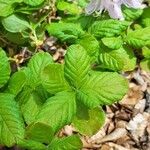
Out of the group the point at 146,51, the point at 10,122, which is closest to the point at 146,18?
the point at 146,51

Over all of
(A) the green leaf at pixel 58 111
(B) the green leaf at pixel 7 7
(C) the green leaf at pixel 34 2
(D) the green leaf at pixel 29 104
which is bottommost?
(D) the green leaf at pixel 29 104

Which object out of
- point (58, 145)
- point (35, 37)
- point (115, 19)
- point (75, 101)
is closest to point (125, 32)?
point (115, 19)

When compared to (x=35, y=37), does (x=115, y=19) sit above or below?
above

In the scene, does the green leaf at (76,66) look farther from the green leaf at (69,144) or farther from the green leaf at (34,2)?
the green leaf at (34,2)

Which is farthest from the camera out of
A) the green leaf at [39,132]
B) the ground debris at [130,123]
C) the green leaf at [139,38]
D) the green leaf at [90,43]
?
the ground debris at [130,123]

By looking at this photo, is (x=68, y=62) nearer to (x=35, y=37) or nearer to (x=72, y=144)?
(x=72, y=144)

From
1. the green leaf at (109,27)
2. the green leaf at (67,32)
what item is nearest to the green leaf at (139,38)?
the green leaf at (109,27)

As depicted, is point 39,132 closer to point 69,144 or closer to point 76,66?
point 69,144
